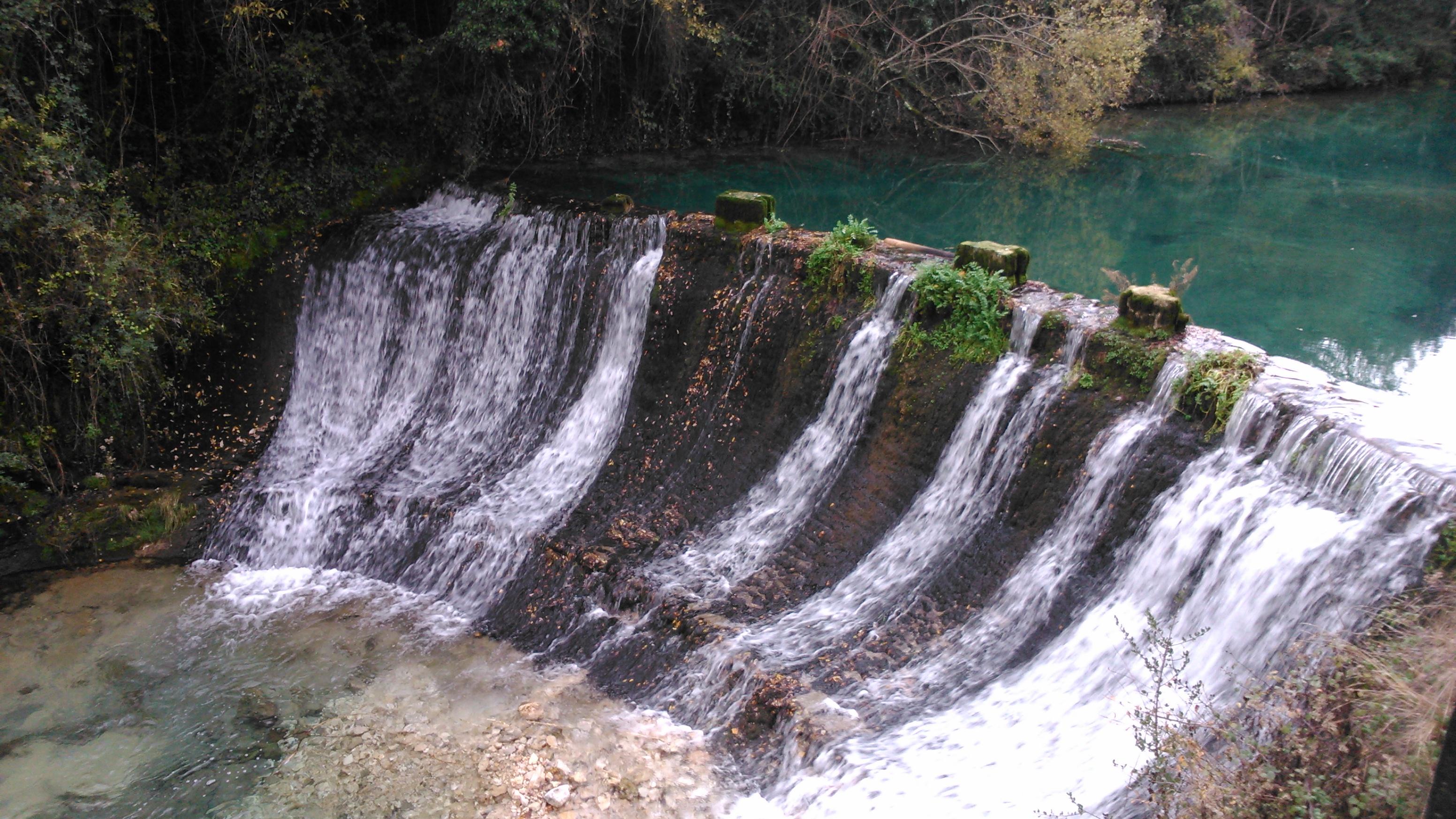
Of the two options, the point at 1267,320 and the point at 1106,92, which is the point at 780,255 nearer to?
the point at 1267,320

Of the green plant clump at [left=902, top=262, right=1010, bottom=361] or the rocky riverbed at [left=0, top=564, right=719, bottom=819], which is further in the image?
the green plant clump at [left=902, top=262, right=1010, bottom=361]

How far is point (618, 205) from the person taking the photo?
31.4 feet

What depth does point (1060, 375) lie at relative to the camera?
6648 mm

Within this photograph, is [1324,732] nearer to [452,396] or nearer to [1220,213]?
[452,396]

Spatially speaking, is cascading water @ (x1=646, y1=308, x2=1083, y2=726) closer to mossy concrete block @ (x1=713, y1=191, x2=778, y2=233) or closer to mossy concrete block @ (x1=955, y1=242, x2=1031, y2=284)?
mossy concrete block @ (x1=955, y1=242, x2=1031, y2=284)

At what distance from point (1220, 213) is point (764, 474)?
9.53 meters

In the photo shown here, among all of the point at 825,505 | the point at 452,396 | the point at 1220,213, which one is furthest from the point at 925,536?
the point at 1220,213

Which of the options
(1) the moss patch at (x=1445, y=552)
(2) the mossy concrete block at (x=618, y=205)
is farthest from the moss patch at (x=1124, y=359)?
(2) the mossy concrete block at (x=618, y=205)

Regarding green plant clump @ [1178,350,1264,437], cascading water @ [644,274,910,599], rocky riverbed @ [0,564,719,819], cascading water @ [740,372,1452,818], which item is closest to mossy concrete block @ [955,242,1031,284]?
cascading water @ [644,274,910,599]

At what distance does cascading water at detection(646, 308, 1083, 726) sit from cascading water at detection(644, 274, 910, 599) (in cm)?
75

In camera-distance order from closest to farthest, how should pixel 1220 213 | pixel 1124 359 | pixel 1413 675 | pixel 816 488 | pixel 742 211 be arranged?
1. pixel 1413 675
2. pixel 1124 359
3. pixel 816 488
4. pixel 742 211
5. pixel 1220 213

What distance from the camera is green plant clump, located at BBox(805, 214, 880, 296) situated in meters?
8.05

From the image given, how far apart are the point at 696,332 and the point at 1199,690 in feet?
17.7

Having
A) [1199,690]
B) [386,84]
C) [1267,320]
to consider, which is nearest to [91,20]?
[386,84]
